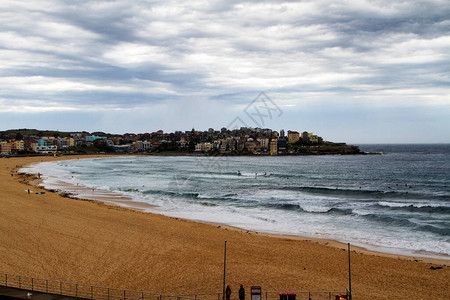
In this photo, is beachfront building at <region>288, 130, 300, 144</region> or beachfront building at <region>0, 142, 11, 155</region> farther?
beachfront building at <region>288, 130, 300, 144</region>

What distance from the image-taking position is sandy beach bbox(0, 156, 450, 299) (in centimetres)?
1311

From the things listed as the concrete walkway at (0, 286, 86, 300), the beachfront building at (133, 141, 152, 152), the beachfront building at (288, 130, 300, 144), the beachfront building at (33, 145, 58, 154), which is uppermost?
the beachfront building at (288, 130, 300, 144)

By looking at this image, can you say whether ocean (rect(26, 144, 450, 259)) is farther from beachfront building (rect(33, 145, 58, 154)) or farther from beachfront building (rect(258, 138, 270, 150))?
beachfront building (rect(258, 138, 270, 150))

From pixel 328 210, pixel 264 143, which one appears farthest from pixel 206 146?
pixel 328 210

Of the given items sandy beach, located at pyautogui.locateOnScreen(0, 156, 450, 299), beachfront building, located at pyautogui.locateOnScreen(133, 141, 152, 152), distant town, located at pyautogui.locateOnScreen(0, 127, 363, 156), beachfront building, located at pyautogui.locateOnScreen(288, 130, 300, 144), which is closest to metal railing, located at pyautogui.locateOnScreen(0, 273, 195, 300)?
sandy beach, located at pyautogui.locateOnScreen(0, 156, 450, 299)

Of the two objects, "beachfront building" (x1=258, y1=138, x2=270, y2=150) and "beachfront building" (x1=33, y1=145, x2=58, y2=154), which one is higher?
"beachfront building" (x1=258, y1=138, x2=270, y2=150)

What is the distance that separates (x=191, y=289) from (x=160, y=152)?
16141 cm

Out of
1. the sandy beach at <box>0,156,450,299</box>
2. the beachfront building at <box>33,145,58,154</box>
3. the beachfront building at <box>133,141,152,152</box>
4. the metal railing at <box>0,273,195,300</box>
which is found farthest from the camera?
the beachfront building at <box>133,141,152,152</box>

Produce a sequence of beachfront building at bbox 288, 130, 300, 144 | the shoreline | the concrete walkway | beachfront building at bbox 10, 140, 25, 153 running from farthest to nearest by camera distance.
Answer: beachfront building at bbox 288, 130, 300, 144, beachfront building at bbox 10, 140, 25, 153, the shoreline, the concrete walkway

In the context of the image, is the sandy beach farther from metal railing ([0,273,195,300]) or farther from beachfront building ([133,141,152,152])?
beachfront building ([133,141,152,152])

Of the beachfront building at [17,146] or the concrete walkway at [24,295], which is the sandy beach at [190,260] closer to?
the concrete walkway at [24,295]

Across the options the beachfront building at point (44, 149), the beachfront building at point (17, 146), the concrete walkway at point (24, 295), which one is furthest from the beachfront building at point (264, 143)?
the concrete walkway at point (24, 295)

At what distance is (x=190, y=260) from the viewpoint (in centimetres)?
1591

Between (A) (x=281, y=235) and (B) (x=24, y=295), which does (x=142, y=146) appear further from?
(B) (x=24, y=295)
